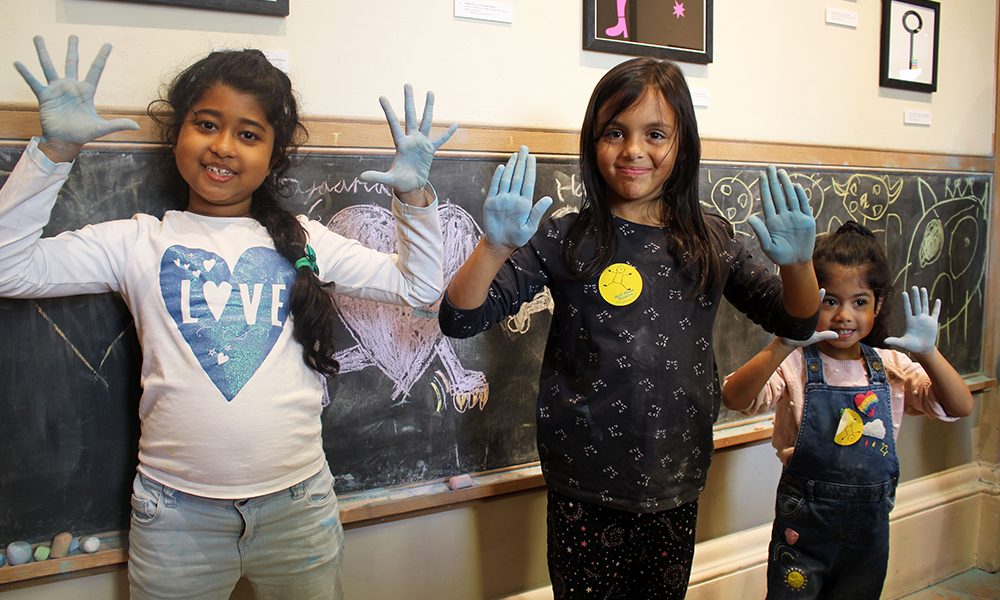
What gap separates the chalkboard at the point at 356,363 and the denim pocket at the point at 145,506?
0.64 feet

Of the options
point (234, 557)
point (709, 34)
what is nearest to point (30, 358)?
point (234, 557)

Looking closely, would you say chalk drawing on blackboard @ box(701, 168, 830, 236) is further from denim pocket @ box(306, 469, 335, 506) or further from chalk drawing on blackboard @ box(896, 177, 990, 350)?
denim pocket @ box(306, 469, 335, 506)

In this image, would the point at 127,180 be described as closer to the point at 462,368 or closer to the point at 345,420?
the point at 345,420

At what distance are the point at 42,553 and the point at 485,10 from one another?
1354mm

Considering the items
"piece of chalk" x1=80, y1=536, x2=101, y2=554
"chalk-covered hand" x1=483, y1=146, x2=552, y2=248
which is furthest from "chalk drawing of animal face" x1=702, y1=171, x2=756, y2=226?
"piece of chalk" x1=80, y1=536, x2=101, y2=554

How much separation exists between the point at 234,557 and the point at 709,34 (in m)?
1.56

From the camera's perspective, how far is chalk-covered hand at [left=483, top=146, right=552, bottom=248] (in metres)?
0.90

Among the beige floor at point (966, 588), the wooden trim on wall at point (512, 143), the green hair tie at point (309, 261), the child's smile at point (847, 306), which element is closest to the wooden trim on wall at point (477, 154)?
the wooden trim on wall at point (512, 143)

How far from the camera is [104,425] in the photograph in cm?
110

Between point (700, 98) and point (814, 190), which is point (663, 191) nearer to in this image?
point (700, 98)

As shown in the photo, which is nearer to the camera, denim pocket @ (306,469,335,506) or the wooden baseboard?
denim pocket @ (306,469,335,506)

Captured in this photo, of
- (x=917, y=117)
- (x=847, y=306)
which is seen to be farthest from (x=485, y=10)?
(x=917, y=117)

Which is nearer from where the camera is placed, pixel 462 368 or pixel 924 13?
pixel 462 368

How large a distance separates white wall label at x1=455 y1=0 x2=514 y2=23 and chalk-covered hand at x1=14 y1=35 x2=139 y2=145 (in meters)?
0.69
